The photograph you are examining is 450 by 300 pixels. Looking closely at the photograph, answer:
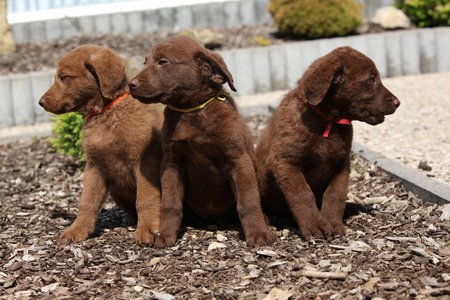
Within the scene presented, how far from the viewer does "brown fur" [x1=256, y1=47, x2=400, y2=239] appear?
418 cm

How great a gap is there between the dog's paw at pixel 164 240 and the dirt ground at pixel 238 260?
0.17ft

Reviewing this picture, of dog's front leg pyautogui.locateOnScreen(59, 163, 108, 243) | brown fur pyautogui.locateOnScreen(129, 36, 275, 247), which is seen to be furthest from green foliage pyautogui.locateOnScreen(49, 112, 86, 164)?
brown fur pyautogui.locateOnScreen(129, 36, 275, 247)

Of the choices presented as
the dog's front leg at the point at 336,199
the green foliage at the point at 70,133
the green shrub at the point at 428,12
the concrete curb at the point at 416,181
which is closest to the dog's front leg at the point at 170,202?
the dog's front leg at the point at 336,199

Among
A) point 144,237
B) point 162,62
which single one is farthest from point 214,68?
point 144,237

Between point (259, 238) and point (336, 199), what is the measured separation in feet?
2.47

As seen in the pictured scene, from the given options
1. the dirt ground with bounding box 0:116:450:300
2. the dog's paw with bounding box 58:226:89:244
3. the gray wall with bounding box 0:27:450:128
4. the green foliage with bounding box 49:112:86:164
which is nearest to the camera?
the dirt ground with bounding box 0:116:450:300

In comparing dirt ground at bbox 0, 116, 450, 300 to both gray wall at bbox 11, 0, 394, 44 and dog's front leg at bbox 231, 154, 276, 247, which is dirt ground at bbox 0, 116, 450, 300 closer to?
dog's front leg at bbox 231, 154, 276, 247

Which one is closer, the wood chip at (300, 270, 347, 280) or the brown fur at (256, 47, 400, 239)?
the wood chip at (300, 270, 347, 280)

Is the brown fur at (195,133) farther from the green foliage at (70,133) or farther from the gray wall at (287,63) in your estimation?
the gray wall at (287,63)

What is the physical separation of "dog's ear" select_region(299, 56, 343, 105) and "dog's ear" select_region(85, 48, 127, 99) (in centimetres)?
161

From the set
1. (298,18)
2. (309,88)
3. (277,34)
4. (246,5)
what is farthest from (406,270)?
(246,5)

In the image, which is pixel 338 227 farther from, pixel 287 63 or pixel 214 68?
pixel 287 63

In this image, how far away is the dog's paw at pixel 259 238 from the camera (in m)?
4.16

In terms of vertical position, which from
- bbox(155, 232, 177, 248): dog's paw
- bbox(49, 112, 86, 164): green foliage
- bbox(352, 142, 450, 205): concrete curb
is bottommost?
bbox(155, 232, 177, 248): dog's paw
